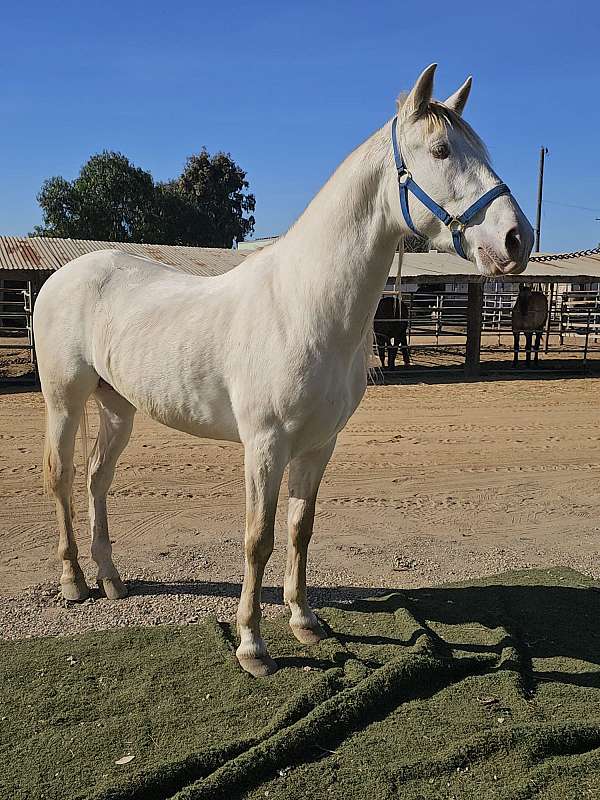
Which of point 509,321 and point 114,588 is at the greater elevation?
point 509,321

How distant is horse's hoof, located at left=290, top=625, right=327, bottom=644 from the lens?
334cm

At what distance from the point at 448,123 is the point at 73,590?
3.08 meters

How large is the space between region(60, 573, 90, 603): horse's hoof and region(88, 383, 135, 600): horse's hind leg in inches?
4.8

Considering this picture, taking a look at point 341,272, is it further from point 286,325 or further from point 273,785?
point 273,785

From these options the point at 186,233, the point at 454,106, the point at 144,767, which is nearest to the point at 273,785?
the point at 144,767

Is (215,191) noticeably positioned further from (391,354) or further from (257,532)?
(257,532)

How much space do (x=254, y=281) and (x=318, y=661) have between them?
1.80 m

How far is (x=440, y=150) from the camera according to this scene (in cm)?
244

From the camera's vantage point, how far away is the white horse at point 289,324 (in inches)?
96.5

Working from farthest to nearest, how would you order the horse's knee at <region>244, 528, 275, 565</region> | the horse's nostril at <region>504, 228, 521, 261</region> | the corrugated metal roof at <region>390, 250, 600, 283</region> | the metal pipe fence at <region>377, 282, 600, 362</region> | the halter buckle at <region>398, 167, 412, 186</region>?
the metal pipe fence at <region>377, 282, 600, 362</region>, the corrugated metal roof at <region>390, 250, 600, 283</region>, the horse's knee at <region>244, 528, 275, 565</region>, the halter buckle at <region>398, 167, 412, 186</region>, the horse's nostril at <region>504, 228, 521, 261</region>

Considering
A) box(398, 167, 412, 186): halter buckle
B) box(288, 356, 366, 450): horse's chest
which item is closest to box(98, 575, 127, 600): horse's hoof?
box(288, 356, 366, 450): horse's chest

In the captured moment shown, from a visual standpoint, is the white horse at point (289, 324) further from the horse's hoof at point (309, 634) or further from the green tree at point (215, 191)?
the green tree at point (215, 191)

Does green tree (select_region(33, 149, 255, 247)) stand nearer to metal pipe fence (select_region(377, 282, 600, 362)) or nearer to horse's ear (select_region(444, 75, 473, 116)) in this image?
metal pipe fence (select_region(377, 282, 600, 362))

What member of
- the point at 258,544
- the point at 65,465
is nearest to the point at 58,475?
the point at 65,465
